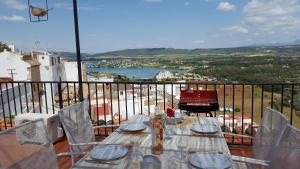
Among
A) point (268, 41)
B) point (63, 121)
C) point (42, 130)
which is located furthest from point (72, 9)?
point (268, 41)

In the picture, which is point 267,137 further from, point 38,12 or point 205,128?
point 38,12

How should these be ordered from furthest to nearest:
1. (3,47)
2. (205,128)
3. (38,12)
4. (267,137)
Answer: (3,47) → (38,12) → (205,128) → (267,137)

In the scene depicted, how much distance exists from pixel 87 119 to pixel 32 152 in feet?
3.48

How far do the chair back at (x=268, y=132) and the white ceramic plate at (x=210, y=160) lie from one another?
464 mm

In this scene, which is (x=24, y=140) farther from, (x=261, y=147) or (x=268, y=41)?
(x=268, y=41)

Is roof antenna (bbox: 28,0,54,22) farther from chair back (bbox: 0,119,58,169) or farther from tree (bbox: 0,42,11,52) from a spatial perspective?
tree (bbox: 0,42,11,52)

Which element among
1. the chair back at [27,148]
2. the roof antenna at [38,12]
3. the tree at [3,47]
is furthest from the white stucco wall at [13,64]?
the chair back at [27,148]

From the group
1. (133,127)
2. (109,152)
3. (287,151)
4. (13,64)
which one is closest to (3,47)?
(13,64)

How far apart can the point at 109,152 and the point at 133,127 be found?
0.56m

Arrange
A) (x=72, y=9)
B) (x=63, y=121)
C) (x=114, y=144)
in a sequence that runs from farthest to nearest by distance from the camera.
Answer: (x=72, y=9) < (x=63, y=121) < (x=114, y=144)

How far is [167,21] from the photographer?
19.4m

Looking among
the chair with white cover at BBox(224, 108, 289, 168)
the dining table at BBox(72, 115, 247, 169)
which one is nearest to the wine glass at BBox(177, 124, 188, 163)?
the dining table at BBox(72, 115, 247, 169)

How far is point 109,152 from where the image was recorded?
167 centimetres

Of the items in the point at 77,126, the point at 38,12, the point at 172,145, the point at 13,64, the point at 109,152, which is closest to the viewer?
the point at 109,152
